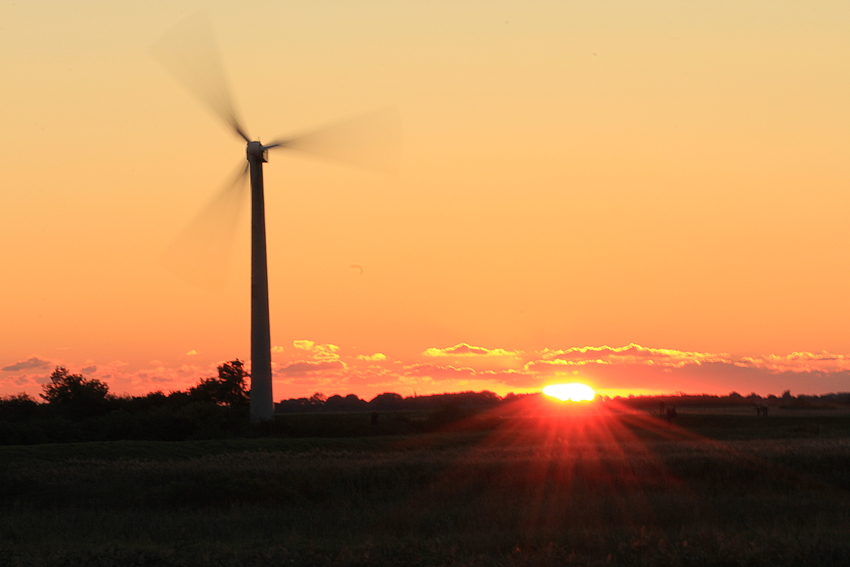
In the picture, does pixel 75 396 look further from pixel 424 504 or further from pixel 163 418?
pixel 424 504

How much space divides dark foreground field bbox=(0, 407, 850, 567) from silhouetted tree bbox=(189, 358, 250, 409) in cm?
1701

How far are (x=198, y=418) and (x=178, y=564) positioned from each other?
44.9 meters

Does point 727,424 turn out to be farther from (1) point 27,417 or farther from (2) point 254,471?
(1) point 27,417

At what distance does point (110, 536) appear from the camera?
82.0ft

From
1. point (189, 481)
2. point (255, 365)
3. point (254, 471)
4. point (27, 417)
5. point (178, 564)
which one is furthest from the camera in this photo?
point (27, 417)

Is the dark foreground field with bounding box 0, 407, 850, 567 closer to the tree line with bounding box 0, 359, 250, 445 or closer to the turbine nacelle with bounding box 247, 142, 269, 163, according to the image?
the tree line with bounding box 0, 359, 250, 445

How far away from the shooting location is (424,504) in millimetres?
31688

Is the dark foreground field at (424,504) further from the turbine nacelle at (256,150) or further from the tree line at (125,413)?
the turbine nacelle at (256,150)

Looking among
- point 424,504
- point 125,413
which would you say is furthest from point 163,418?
point 424,504

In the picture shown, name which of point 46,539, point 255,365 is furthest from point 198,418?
point 46,539

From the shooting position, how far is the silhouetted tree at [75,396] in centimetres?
6781

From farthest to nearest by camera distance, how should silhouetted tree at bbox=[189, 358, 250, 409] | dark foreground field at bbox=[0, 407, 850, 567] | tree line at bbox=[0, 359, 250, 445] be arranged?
silhouetted tree at bbox=[189, 358, 250, 409], tree line at bbox=[0, 359, 250, 445], dark foreground field at bbox=[0, 407, 850, 567]

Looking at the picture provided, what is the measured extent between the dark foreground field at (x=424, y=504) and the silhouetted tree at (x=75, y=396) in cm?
1899

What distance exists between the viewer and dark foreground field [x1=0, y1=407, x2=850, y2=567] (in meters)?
19.0
